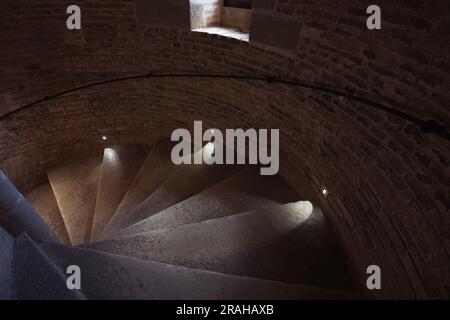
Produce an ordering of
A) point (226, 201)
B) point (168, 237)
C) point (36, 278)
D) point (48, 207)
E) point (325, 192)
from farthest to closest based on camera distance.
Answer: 1. point (48, 207)
2. point (226, 201)
3. point (325, 192)
4. point (168, 237)
5. point (36, 278)

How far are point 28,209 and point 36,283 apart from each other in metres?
1.17

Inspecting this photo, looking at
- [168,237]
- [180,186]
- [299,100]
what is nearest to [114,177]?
[180,186]

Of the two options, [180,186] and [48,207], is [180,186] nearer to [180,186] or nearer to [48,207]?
[180,186]

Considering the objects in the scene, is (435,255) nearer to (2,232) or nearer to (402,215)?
(402,215)

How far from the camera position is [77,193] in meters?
5.30

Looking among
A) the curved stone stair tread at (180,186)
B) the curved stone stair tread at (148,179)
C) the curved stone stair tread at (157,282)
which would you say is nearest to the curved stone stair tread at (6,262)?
the curved stone stair tread at (157,282)

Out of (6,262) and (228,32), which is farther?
(228,32)

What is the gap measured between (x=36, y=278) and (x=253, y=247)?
2.06m

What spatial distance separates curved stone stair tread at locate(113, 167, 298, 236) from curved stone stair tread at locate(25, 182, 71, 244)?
76.3 inches

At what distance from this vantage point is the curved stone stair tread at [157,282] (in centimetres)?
218

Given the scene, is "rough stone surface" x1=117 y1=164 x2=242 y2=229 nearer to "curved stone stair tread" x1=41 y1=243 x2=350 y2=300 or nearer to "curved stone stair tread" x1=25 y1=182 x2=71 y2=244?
"curved stone stair tread" x1=25 y1=182 x2=71 y2=244

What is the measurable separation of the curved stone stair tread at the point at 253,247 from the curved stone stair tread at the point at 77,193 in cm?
195

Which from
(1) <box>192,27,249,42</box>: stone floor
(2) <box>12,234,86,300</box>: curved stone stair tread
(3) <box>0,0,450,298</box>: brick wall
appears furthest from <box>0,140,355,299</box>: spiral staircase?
(1) <box>192,27,249,42</box>: stone floor

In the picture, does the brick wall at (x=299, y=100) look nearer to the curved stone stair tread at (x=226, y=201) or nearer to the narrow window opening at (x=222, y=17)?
the narrow window opening at (x=222, y=17)
